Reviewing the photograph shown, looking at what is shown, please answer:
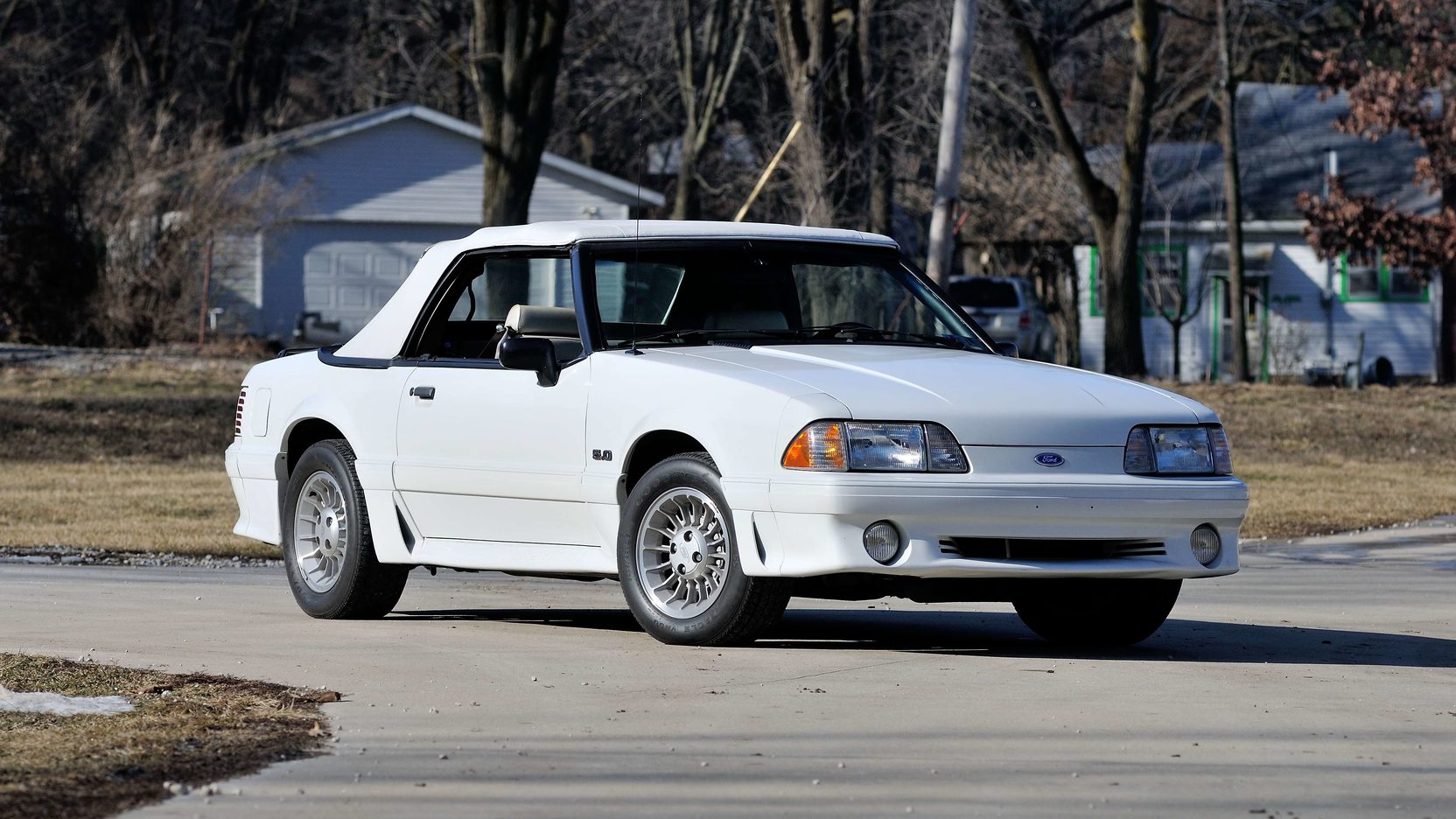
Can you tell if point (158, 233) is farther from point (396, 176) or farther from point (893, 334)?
point (893, 334)

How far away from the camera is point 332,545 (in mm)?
9680

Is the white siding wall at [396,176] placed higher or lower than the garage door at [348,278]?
higher

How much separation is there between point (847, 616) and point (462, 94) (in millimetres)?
41328

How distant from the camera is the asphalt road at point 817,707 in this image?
5.57 meters

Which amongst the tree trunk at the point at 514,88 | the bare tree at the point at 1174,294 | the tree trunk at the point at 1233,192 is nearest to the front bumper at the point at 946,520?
the tree trunk at the point at 514,88

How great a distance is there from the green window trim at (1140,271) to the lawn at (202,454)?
896cm

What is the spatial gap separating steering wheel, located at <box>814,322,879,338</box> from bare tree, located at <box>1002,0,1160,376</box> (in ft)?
79.9

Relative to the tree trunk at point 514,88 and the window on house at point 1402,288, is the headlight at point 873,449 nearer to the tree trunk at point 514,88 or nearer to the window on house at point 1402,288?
the tree trunk at point 514,88

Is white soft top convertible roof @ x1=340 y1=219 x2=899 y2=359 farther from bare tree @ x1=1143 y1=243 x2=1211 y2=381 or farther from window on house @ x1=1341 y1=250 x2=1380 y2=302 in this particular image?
window on house @ x1=1341 y1=250 x2=1380 y2=302

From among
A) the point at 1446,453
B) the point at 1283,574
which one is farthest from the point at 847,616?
the point at 1446,453

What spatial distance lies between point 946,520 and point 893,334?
1.66 m

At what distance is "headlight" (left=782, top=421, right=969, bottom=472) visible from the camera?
7.78m

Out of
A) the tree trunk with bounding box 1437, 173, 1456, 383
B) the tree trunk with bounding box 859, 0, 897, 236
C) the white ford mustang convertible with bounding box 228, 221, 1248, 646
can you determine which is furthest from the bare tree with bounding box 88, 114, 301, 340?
the white ford mustang convertible with bounding box 228, 221, 1248, 646

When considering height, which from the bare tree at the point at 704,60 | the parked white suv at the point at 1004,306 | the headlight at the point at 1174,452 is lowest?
the headlight at the point at 1174,452
